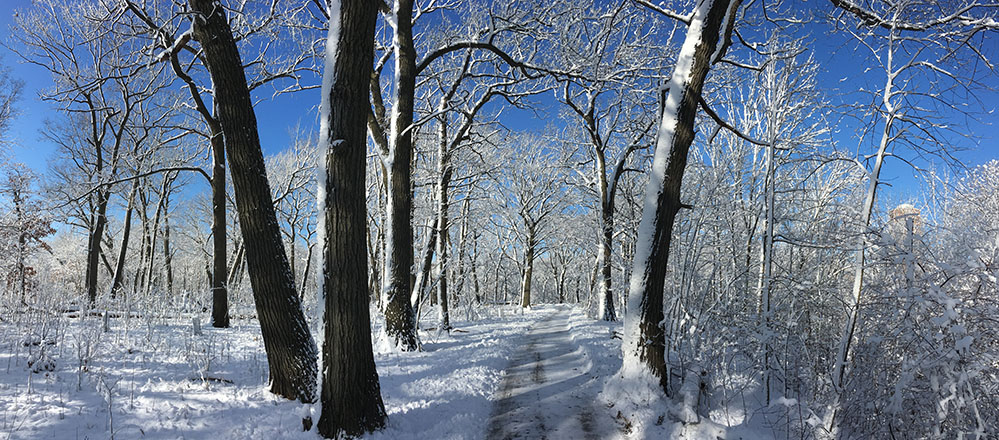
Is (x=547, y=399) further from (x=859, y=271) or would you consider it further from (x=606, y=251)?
(x=606, y=251)

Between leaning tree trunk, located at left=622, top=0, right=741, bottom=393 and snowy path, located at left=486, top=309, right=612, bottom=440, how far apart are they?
3.08ft

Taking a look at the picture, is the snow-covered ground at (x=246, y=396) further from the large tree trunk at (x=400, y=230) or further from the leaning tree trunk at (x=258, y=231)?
the large tree trunk at (x=400, y=230)

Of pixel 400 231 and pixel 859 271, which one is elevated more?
pixel 400 231

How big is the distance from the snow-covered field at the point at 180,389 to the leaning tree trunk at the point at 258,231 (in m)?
0.41

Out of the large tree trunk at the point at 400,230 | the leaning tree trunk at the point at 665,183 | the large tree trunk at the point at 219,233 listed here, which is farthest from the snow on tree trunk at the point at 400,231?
the large tree trunk at the point at 219,233

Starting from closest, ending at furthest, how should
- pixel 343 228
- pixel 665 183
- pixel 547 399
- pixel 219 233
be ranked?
pixel 343 228, pixel 665 183, pixel 547 399, pixel 219 233

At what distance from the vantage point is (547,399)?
6266 millimetres

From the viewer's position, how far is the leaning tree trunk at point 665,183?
5.94 meters

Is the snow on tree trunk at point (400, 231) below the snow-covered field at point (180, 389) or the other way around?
the other way around

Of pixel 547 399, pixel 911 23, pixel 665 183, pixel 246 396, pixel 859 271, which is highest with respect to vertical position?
pixel 911 23

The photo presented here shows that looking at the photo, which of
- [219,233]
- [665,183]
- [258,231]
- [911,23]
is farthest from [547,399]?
[219,233]

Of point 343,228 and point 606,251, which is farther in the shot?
point 606,251

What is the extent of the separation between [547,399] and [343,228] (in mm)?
3820

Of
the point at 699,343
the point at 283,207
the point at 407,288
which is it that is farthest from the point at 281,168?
the point at 699,343
